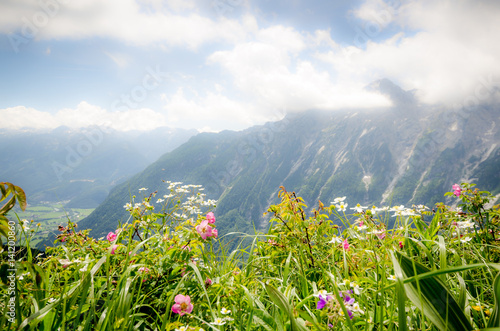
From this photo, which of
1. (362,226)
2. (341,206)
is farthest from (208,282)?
(362,226)

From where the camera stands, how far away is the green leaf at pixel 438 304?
129cm

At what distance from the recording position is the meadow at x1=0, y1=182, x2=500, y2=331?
1378 millimetres

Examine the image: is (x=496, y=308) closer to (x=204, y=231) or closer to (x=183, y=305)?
(x=183, y=305)

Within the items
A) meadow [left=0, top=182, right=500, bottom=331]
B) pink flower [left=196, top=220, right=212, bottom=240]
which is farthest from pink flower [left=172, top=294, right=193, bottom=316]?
pink flower [left=196, top=220, right=212, bottom=240]

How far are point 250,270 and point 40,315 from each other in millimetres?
1834

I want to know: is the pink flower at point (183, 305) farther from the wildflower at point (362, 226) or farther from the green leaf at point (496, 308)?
the wildflower at point (362, 226)

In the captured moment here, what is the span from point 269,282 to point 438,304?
62.1 inches

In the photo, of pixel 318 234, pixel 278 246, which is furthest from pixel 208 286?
pixel 318 234

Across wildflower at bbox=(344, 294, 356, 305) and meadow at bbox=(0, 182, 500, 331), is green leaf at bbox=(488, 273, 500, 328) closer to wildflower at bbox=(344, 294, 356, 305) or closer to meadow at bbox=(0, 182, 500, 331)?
meadow at bbox=(0, 182, 500, 331)

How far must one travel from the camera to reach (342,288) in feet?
6.44

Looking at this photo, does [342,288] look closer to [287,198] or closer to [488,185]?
[287,198]

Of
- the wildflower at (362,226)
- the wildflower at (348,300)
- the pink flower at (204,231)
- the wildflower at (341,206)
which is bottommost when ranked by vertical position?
the wildflower at (362,226)

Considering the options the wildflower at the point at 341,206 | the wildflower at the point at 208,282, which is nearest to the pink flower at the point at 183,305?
the wildflower at the point at 208,282

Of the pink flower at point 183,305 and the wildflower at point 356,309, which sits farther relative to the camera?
the pink flower at point 183,305
